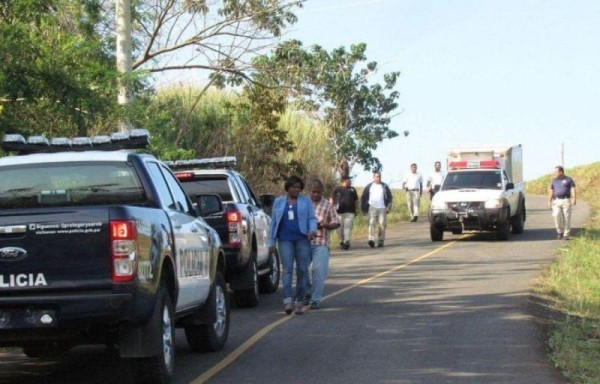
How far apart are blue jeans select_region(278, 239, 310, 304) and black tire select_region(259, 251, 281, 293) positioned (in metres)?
2.53

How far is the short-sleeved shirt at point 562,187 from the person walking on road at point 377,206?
13.3 feet

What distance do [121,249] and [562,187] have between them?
2172 centimetres

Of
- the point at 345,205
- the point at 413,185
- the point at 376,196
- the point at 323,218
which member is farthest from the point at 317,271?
the point at 413,185

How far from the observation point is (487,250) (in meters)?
26.9

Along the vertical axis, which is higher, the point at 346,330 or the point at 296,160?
the point at 296,160

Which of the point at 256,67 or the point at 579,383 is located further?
the point at 256,67

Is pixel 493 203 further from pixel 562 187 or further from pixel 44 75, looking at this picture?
pixel 44 75

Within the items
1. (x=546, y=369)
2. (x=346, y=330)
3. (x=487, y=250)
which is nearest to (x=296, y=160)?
(x=487, y=250)

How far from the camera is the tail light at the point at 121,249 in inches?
343

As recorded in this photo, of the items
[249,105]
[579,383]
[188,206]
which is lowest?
[579,383]

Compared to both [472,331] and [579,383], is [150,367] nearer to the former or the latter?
[579,383]

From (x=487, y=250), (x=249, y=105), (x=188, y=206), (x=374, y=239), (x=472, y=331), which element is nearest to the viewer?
(x=188, y=206)

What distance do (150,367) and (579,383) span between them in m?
3.56

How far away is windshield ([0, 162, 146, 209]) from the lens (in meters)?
9.55
